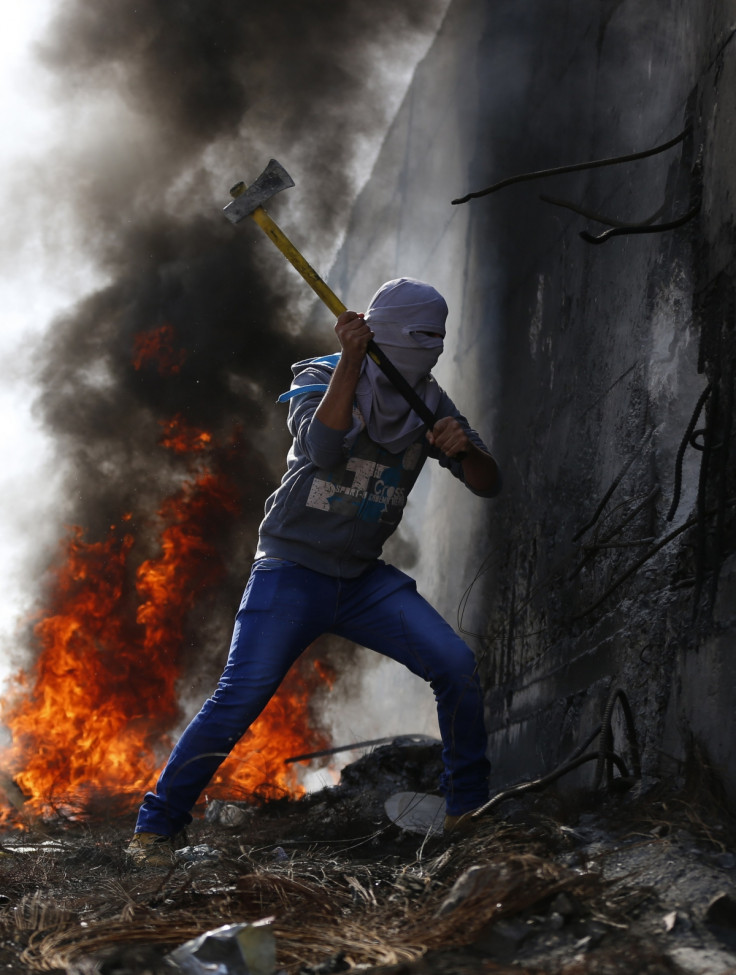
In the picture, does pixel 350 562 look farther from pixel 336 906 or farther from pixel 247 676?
pixel 336 906

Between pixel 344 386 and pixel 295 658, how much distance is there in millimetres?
893

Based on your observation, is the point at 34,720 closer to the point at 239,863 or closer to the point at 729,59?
the point at 239,863

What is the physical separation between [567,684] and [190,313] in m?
6.78

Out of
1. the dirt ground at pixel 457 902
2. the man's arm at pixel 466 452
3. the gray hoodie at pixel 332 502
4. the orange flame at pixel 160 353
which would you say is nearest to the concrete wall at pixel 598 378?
the dirt ground at pixel 457 902

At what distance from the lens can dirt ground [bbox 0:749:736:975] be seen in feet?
5.48

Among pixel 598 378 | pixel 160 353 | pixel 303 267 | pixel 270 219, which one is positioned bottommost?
pixel 598 378

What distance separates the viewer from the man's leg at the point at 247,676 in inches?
114

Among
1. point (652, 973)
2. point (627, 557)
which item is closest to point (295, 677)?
point (627, 557)

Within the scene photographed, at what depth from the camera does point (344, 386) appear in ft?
9.39

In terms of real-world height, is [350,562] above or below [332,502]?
below

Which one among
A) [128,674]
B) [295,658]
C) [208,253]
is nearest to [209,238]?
[208,253]

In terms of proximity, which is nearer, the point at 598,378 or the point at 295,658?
the point at 295,658

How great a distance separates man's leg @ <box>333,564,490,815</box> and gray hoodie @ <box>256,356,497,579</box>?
112mm

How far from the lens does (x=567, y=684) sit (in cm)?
352
